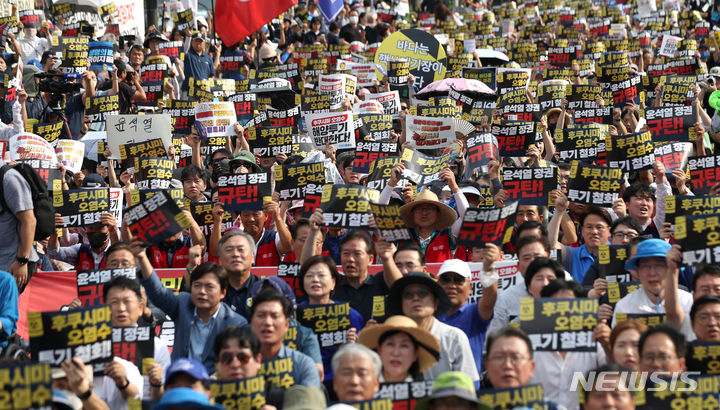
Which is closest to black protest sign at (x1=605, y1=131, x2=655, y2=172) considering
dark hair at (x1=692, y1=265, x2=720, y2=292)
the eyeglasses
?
dark hair at (x1=692, y1=265, x2=720, y2=292)

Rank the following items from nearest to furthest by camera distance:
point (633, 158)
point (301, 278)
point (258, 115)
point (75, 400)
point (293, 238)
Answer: point (75, 400)
point (301, 278)
point (293, 238)
point (633, 158)
point (258, 115)

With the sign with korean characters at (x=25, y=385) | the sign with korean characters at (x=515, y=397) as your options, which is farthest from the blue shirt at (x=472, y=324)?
the sign with korean characters at (x=25, y=385)

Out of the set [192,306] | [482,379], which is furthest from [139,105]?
[482,379]

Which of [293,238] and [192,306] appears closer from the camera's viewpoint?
[192,306]

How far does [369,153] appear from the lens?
11875 mm

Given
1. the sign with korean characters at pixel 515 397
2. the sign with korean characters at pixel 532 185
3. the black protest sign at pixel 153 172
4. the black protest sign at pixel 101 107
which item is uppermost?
the black protest sign at pixel 101 107

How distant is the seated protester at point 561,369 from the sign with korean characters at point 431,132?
5927mm

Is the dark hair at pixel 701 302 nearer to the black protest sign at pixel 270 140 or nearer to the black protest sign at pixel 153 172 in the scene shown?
the black protest sign at pixel 153 172

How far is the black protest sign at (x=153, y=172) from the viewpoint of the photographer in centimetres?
1148

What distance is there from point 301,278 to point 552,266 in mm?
1641

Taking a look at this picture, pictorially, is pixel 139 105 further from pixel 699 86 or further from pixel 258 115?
pixel 699 86

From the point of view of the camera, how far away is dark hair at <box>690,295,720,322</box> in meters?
6.93

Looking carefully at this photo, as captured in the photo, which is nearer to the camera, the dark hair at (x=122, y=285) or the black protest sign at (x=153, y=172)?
the dark hair at (x=122, y=285)

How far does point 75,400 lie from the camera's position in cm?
634
